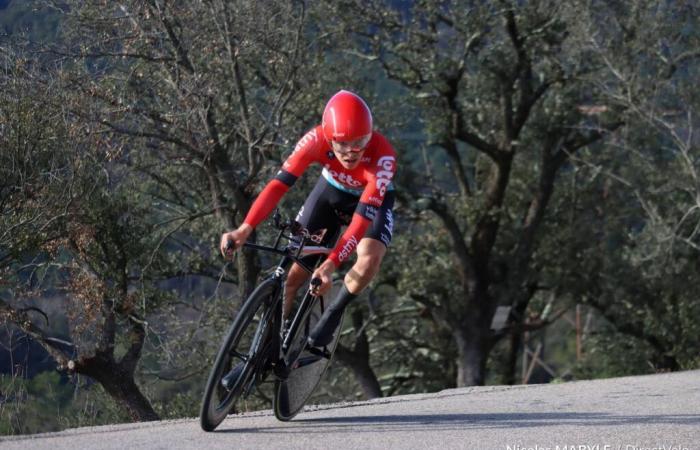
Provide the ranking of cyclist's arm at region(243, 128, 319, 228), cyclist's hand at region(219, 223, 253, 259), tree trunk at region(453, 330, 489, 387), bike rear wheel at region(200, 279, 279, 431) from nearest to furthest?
bike rear wheel at region(200, 279, 279, 431), cyclist's hand at region(219, 223, 253, 259), cyclist's arm at region(243, 128, 319, 228), tree trunk at region(453, 330, 489, 387)

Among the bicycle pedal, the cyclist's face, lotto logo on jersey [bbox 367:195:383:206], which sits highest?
the cyclist's face

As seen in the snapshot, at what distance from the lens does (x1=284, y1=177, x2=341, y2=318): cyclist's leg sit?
7113 mm

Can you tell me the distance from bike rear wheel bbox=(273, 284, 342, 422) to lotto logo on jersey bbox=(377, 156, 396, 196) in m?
0.92

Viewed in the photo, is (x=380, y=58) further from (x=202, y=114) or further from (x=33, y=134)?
(x=33, y=134)

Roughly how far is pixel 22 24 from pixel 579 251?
13985 millimetres

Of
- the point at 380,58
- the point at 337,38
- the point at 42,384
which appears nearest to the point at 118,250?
the point at 42,384

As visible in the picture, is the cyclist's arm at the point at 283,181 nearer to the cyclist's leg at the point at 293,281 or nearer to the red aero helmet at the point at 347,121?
the red aero helmet at the point at 347,121

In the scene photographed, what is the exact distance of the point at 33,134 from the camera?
33.4 ft

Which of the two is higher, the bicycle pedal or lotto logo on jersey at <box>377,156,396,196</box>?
lotto logo on jersey at <box>377,156,396,196</box>

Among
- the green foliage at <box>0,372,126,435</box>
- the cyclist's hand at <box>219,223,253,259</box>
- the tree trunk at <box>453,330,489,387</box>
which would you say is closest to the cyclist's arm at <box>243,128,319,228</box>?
the cyclist's hand at <box>219,223,253,259</box>

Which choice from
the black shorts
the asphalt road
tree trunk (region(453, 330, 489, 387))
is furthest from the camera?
tree trunk (region(453, 330, 489, 387))

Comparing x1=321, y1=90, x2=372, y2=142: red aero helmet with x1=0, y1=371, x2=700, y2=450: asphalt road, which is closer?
x1=0, y1=371, x2=700, y2=450: asphalt road

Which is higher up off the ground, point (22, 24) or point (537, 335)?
point (22, 24)

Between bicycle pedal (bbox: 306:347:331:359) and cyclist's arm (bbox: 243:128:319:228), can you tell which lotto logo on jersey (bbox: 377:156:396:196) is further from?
bicycle pedal (bbox: 306:347:331:359)
